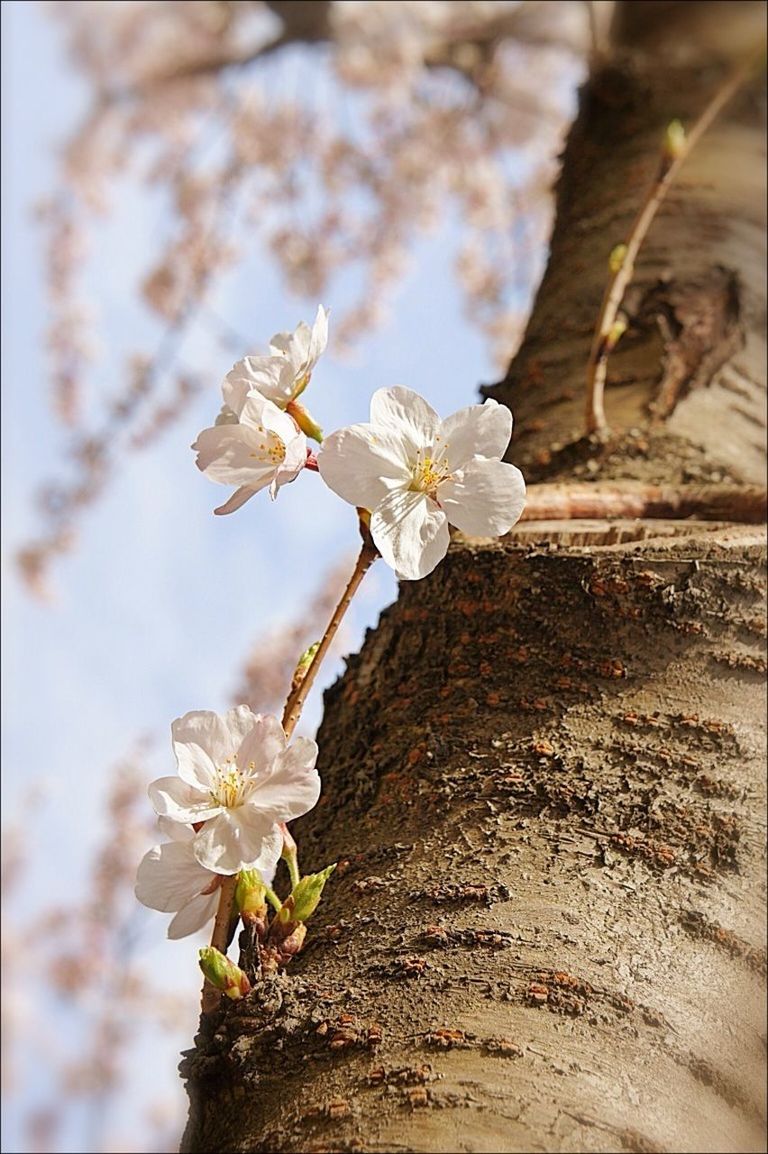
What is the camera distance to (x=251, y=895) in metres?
0.46

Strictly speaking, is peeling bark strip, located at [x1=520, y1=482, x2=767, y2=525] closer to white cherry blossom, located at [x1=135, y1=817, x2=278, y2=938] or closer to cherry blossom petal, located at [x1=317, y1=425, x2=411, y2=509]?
cherry blossom petal, located at [x1=317, y1=425, x2=411, y2=509]

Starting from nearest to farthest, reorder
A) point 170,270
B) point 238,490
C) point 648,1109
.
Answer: point 648,1109
point 238,490
point 170,270

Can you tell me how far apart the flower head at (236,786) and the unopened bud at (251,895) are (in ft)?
0.06

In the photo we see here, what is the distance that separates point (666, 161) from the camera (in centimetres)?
93

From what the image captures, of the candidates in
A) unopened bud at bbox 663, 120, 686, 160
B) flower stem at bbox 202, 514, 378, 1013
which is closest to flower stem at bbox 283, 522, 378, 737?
flower stem at bbox 202, 514, 378, 1013

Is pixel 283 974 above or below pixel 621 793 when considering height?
below

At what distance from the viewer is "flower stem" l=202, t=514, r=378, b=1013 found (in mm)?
461

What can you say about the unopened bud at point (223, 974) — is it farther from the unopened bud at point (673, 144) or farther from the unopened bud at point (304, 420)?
the unopened bud at point (673, 144)

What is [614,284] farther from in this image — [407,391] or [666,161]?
[407,391]

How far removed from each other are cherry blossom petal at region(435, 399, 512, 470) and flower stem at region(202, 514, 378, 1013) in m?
0.06

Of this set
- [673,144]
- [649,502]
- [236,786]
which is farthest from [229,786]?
[673,144]

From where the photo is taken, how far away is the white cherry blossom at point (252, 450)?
496 mm

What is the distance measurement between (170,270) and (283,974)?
15.9 ft

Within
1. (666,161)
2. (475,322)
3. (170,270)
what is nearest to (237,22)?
(170,270)
